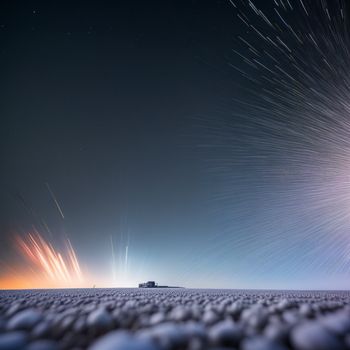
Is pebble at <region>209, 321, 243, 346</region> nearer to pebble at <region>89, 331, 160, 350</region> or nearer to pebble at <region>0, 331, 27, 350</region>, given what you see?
pebble at <region>89, 331, 160, 350</region>

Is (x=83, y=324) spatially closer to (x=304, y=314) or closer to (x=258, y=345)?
(x=258, y=345)

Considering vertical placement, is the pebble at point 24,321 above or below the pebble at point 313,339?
above

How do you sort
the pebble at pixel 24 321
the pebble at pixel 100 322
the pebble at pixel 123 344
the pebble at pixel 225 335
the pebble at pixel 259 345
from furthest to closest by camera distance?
the pebble at pixel 100 322 < the pebble at pixel 24 321 < the pebble at pixel 225 335 < the pebble at pixel 259 345 < the pebble at pixel 123 344

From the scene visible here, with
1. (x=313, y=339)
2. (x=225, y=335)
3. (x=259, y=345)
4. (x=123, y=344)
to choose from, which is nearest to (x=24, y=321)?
(x=123, y=344)

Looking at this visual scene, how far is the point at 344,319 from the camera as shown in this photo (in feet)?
11.2

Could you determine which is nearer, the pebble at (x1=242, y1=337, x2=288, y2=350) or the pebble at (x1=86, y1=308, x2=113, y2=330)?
the pebble at (x1=242, y1=337, x2=288, y2=350)

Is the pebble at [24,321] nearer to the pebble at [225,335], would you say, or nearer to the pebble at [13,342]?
the pebble at [13,342]

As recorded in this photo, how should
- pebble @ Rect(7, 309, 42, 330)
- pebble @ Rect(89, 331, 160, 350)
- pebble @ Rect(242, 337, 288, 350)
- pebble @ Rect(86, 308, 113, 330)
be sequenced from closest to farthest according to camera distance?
pebble @ Rect(89, 331, 160, 350), pebble @ Rect(242, 337, 288, 350), pebble @ Rect(7, 309, 42, 330), pebble @ Rect(86, 308, 113, 330)

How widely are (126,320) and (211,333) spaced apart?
1.84m

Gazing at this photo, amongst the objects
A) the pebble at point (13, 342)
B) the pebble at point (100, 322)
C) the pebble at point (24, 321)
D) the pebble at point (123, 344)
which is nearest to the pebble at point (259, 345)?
the pebble at point (123, 344)

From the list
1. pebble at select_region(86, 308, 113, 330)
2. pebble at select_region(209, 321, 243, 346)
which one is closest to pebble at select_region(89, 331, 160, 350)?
pebble at select_region(209, 321, 243, 346)

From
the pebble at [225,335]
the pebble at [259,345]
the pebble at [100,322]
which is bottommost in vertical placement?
the pebble at [259,345]

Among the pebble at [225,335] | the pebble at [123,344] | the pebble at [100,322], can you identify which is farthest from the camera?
the pebble at [100,322]

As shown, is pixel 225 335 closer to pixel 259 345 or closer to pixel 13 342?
pixel 259 345
